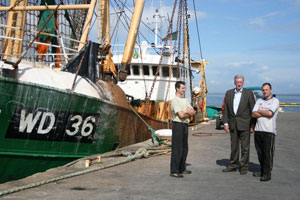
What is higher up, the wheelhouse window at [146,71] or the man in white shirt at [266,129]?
the wheelhouse window at [146,71]

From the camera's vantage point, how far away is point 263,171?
551 centimetres

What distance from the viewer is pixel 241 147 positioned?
19.9ft

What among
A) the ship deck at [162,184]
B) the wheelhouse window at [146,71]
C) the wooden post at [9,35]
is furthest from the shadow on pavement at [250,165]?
the wheelhouse window at [146,71]

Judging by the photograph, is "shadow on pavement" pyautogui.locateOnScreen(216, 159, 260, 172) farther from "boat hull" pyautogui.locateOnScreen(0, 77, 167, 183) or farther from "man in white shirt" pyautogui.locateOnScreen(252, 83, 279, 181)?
"boat hull" pyautogui.locateOnScreen(0, 77, 167, 183)

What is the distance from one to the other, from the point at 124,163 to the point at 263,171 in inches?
104

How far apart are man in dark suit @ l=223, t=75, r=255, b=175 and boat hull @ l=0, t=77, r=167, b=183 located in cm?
316

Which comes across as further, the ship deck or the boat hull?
the boat hull

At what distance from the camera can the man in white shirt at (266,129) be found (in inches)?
217

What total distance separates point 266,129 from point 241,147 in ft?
2.12

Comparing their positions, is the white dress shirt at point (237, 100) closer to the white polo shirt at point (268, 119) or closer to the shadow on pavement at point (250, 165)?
the white polo shirt at point (268, 119)

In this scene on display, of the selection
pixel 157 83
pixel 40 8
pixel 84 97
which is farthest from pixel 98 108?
pixel 157 83

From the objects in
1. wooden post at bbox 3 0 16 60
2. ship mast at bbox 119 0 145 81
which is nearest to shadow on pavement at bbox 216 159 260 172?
ship mast at bbox 119 0 145 81

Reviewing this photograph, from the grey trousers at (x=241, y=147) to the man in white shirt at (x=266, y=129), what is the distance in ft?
0.89

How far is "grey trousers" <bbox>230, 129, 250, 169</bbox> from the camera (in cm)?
597
